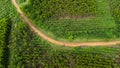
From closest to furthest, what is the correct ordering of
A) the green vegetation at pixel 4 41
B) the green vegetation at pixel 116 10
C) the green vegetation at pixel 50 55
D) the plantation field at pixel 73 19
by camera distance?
the green vegetation at pixel 50 55 → the green vegetation at pixel 4 41 → the green vegetation at pixel 116 10 → the plantation field at pixel 73 19

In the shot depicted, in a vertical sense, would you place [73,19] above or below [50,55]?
above

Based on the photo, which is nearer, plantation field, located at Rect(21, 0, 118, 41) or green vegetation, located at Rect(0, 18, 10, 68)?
green vegetation, located at Rect(0, 18, 10, 68)

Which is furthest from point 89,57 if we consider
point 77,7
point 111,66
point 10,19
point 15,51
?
point 10,19

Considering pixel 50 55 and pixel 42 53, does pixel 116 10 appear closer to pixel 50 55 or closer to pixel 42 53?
pixel 50 55

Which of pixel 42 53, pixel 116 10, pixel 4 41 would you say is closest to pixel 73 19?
pixel 116 10

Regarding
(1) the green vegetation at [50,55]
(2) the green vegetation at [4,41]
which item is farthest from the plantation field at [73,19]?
(2) the green vegetation at [4,41]

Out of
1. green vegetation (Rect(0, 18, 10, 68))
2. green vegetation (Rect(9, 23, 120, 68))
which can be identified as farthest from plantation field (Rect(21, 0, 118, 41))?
green vegetation (Rect(0, 18, 10, 68))

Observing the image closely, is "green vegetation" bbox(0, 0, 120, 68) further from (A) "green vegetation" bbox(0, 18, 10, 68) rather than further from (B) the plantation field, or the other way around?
(B) the plantation field

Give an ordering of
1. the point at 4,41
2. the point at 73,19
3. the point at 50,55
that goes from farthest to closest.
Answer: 1. the point at 73,19
2. the point at 4,41
3. the point at 50,55

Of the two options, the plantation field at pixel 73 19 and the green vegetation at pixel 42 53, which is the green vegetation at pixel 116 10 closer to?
the green vegetation at pixel 42 53
